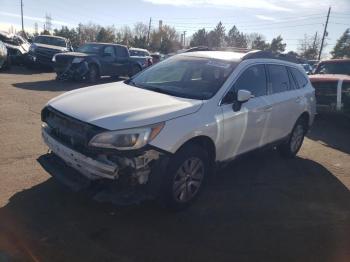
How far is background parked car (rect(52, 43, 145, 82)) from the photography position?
49.4 feet

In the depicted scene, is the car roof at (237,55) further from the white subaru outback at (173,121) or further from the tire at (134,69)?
the tire at (134,69)

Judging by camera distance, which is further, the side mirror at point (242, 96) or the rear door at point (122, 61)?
the rear door at point (122, 61)

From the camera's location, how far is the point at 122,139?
357 cm

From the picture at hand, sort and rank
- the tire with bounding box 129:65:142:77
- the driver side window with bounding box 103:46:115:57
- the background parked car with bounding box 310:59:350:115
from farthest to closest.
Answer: the tire with bounding box 129:65:142:77 → the driver side window with bounding box 103:46:115:57 → the background parked car with bounding box 310:59:350:115

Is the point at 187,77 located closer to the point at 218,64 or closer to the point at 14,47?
the point at 218,64

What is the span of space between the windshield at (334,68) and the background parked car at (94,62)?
342 inches

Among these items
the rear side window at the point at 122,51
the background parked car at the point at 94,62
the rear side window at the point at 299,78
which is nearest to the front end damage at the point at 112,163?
the rear side window at the point at 299,78

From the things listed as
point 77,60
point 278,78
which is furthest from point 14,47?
point 278,78

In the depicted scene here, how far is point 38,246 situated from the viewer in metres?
3.38

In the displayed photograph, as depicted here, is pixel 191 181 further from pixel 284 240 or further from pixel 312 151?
pixel 312 151

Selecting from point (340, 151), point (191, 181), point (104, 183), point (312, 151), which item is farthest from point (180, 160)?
point (340, 151)

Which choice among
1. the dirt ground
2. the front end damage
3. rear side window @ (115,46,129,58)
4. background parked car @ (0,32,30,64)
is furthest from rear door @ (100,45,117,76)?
the front end damage

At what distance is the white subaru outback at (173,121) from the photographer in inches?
143

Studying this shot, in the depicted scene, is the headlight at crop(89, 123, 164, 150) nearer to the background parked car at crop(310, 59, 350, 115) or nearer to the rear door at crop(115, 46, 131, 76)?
the background parked car at crop(310, 59, 350, 115)
